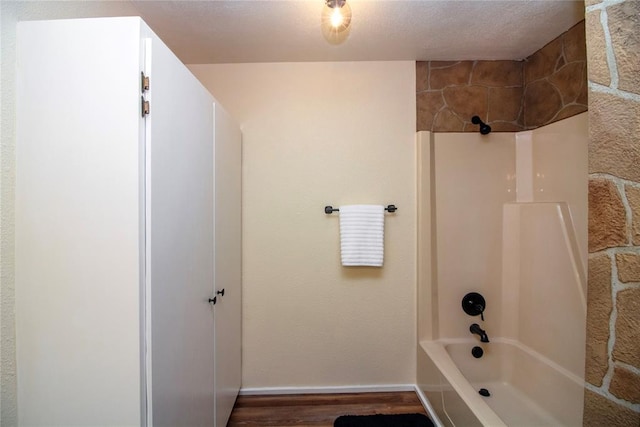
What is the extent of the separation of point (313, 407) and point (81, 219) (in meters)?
1.71

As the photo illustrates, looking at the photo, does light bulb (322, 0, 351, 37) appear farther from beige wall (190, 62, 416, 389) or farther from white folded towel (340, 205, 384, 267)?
white folded towel (340, 205, 384, 267)

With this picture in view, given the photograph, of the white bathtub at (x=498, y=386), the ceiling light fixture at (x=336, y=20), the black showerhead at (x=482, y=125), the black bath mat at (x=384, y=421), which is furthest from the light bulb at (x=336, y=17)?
the black bath mat at (x=384, y=421)

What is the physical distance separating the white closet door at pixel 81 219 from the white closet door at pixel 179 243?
0.05 meters

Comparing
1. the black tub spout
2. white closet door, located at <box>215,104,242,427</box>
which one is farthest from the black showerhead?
white closet door, located at <box>215,104,242,427</box>

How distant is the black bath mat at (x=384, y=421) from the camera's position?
4.83 ft

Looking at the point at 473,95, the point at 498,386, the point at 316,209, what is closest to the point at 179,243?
the point at 316,209

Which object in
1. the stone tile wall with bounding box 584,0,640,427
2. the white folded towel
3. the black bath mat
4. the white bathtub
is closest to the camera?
the stone tile wall with bounding box 584,0,640,427

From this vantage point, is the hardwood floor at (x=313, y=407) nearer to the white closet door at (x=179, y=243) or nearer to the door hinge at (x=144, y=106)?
the white closet door at (x=179, y=243)

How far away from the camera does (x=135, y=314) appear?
0.71 m

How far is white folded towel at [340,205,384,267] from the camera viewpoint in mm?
1675

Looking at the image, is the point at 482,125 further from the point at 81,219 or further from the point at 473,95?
the point at 81,219

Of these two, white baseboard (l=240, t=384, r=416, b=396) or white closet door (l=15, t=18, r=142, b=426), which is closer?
white closet door (l=15, t=18, r=142, b=426)

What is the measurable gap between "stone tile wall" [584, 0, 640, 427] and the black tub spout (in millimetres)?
950

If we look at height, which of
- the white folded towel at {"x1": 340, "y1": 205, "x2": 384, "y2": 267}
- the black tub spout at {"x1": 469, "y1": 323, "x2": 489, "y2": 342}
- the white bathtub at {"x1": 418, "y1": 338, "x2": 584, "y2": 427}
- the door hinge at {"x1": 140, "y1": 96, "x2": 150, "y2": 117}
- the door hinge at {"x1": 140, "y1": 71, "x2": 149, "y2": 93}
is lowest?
the white bathtub at {"x1": 418, "y1": 338, "x2": 584, "y2": 427}
